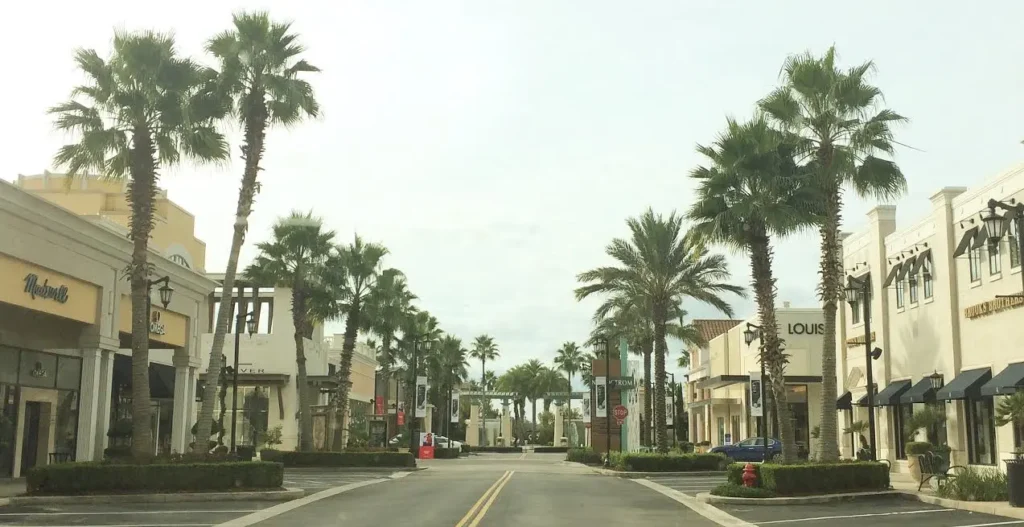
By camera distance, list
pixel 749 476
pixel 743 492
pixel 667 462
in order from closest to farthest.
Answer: pixel 743 492 → pixel 749 476 → pixel 667 462

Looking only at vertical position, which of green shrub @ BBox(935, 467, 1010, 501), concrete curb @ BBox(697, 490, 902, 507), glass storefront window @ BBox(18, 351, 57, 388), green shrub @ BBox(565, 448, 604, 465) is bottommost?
green shrub @ BBox(565, 448, 604, 465)

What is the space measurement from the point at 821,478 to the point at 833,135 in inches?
372

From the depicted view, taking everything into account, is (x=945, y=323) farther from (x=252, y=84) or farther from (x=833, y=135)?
(x=252, y=84)

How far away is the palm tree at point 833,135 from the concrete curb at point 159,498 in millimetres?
14421

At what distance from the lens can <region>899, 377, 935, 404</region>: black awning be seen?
33.1 m

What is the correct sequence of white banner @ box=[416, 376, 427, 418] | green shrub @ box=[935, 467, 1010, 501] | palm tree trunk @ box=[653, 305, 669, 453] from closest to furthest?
1. green shrub @ box=[935, 467, 1010, 501]
2. palm tree trunk @ box=[653, 305, 669, 453]
3. white banner @ box=[416, 376, 427, 418]

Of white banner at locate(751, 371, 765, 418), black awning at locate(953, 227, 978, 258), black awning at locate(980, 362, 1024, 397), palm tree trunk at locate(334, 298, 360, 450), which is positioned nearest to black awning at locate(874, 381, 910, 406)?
white banner at locate(751, 371, 765, 418)

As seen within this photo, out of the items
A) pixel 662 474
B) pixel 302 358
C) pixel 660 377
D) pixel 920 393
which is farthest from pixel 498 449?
pixel 920 393

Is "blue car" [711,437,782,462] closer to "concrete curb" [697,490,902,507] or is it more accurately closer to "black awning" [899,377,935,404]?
"black awning" [899,377,935,404]

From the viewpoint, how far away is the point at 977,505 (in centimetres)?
2005

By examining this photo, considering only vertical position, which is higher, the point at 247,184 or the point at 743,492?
the point at 247,184

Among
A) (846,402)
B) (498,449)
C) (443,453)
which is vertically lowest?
(498,449)

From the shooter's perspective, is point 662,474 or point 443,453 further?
point 443,453

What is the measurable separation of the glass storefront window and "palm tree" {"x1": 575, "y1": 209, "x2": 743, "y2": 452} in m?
22.2
